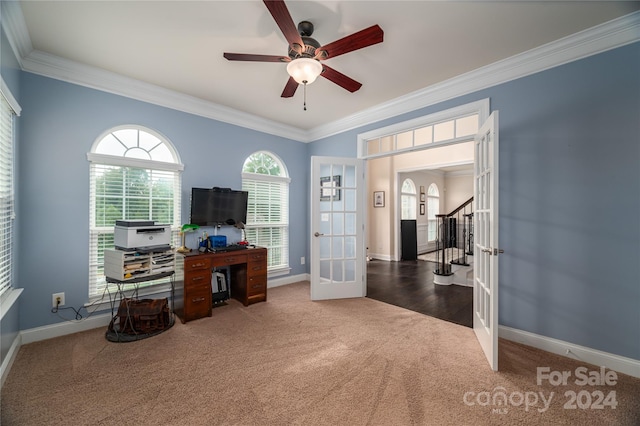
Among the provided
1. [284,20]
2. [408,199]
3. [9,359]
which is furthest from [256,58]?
[408,199]

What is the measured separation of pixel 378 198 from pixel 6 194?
250 inches

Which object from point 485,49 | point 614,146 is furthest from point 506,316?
point 485,49

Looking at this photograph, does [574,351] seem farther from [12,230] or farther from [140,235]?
[12,230]

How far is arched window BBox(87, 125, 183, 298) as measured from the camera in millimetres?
2803

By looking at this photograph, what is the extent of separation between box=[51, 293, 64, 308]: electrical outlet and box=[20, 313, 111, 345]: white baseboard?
0.63 ft

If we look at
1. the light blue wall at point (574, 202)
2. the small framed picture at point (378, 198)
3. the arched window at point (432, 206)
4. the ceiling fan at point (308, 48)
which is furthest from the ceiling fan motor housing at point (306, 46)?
the arched window at point (432, 206)

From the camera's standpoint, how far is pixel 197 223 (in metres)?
3.34

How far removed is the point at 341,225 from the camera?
3879 mm

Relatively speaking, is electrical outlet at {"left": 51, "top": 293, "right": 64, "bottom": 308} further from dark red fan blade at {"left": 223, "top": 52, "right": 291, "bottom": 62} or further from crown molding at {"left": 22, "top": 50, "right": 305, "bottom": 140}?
dark red fan blade at {"left": 223, "top": 52, "right": 291, "bottom": 62}

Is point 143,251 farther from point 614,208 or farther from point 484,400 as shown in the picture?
point 614,208

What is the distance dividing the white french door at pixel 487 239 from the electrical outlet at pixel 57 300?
3953 millimetres

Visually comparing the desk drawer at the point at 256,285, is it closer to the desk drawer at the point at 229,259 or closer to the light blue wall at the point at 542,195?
the desk drawer at the point at 229,259

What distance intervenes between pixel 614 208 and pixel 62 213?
4.93 metres

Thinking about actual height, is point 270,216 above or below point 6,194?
below
